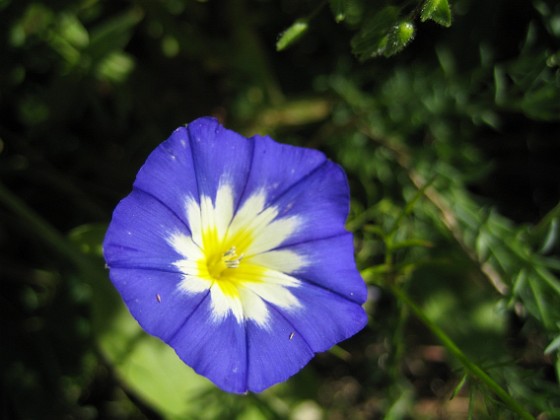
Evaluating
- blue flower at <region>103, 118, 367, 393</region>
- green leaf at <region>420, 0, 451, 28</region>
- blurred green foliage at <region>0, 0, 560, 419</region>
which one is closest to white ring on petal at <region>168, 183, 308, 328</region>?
blue flower at <region>103, 118, 367, 393</region>

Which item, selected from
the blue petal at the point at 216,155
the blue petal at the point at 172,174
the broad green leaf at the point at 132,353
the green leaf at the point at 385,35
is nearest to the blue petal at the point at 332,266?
the blue petal at the point at 216,155

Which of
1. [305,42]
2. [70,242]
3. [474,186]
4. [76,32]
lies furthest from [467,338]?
[76,32]

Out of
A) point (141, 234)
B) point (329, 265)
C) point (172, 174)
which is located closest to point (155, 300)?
point (141, 234)

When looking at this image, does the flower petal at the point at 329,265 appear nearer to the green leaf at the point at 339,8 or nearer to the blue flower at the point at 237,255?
the blue flower at the point at 237,255

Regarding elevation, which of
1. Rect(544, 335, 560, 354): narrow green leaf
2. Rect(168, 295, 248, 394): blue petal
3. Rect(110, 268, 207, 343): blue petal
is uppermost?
Rect(110, 268, 207, 343): blue petal

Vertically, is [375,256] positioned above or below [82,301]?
below

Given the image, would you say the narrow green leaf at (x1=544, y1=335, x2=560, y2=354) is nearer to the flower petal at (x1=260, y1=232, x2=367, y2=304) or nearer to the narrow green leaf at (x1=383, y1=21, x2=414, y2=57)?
the flower petal at (x1=260, y1=232, x2=367, y2=304)

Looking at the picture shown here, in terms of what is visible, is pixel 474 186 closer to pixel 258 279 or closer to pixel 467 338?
pixel 467 338
